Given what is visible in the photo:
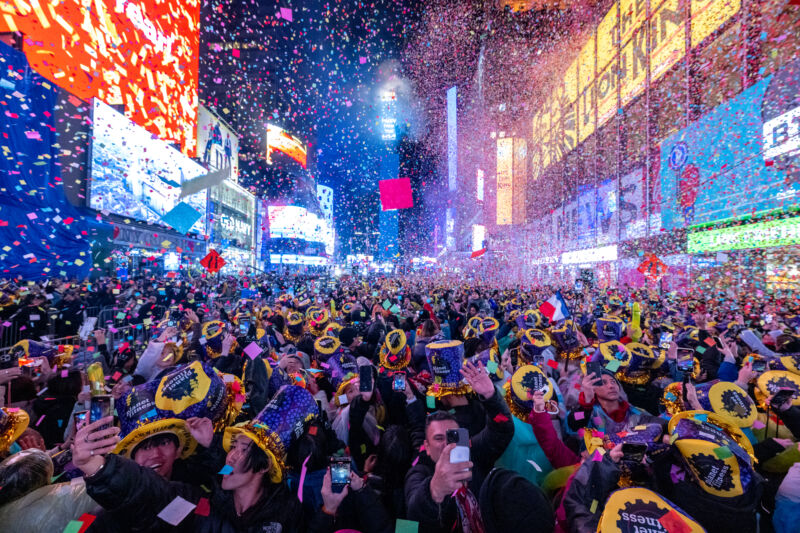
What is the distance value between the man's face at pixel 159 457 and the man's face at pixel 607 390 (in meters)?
3.47

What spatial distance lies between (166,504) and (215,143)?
47556 mm

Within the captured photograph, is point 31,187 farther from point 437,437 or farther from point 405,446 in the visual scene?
point 437,437

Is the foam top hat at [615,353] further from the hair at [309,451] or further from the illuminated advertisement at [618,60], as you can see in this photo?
the illuminated advertisement at [618,60]

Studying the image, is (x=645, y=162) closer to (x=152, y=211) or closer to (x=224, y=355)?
(x=224, y=355)

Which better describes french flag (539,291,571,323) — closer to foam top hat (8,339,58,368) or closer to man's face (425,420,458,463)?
man's face (425,420,458,463)

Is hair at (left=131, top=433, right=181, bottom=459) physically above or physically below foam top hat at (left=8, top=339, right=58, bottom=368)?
below

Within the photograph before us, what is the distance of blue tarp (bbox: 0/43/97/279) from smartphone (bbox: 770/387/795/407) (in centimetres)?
2160

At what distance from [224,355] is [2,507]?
3.47m

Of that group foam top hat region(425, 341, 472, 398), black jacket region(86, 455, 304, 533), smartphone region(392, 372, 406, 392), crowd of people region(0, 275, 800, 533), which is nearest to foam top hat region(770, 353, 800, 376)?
crowd of people region(0, 275, 800, 533)

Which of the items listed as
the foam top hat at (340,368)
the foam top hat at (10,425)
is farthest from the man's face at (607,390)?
the foam top hat at (10,425)

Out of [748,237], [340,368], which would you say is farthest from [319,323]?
[748,237]

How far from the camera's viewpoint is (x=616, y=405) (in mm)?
3479

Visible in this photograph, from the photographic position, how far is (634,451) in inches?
80.9

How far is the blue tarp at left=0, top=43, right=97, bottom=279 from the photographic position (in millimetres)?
14664
